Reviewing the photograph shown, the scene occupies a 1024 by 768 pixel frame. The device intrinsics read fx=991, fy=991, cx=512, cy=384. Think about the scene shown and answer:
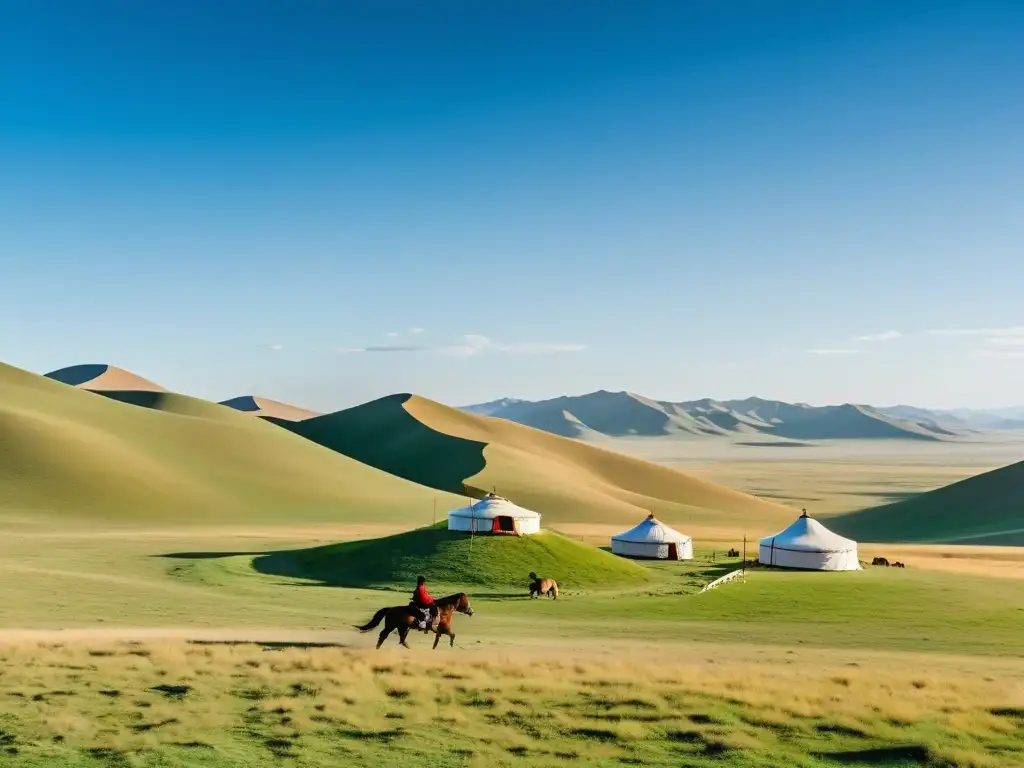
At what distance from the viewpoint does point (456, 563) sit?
150 feet

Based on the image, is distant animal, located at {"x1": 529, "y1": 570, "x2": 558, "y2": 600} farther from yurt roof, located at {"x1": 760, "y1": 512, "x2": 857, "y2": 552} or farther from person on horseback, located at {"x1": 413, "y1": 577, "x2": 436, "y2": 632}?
person on horseback, located at {"x1": 413, "y1": 577, "x2": 436, "y2": 632}

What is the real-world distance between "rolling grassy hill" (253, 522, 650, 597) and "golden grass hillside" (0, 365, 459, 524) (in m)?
31.7

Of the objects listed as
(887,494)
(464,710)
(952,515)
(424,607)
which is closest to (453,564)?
(424,607)

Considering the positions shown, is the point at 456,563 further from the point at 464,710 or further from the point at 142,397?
the point at 142,397

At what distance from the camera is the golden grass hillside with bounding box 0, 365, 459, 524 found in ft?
257

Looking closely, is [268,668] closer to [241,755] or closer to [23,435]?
[241,755]

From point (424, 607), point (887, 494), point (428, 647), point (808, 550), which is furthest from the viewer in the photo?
point (887, 494)

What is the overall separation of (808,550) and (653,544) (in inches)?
356

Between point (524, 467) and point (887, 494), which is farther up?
point (887, 494)

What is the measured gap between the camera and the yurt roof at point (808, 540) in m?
51.9

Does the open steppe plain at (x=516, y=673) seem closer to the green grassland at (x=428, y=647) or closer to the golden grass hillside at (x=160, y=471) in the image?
the green grassland at (x=428, y=647)

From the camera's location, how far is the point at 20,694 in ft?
58.0

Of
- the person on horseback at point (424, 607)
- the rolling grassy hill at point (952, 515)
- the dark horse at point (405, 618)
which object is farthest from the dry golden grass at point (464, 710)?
the rolling grassy hill at point (952, 515)

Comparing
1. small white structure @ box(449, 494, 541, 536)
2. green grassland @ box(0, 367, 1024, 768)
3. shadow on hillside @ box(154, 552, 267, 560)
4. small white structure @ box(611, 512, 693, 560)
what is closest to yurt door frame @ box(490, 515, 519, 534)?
small white structure @ box(449, 494, 541, 536)
